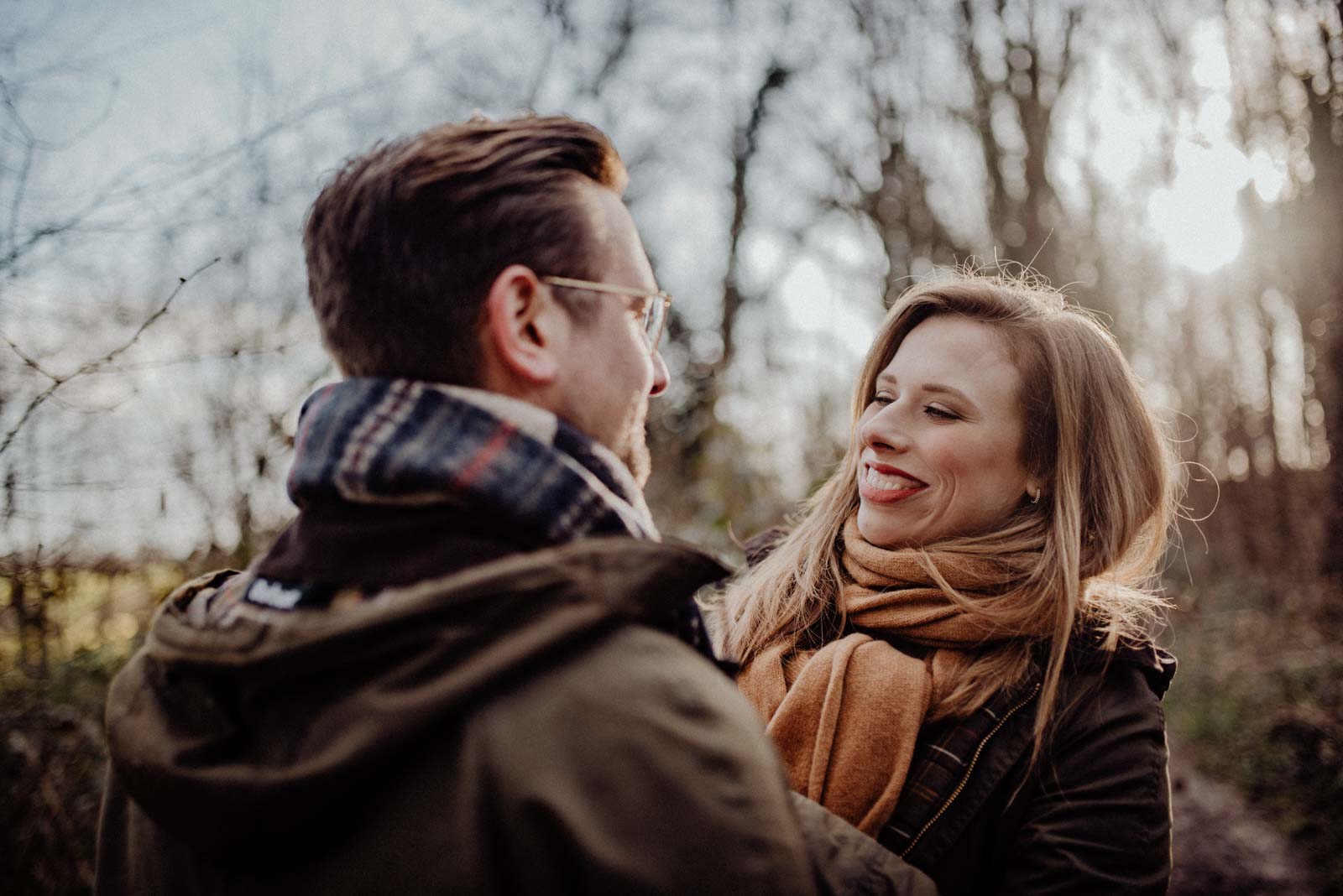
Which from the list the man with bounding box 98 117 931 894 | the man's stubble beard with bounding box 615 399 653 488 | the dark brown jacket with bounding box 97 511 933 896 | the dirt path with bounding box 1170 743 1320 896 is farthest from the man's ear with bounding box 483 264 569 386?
the dirt path with bounding box 1170 743 1320 896

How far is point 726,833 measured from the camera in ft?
2.83

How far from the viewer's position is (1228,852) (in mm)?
5020

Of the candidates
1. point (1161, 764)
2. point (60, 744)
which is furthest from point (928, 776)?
point (60, 744)

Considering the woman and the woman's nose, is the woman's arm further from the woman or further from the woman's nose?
the woman's nose

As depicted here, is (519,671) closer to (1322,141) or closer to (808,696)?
(808,696)

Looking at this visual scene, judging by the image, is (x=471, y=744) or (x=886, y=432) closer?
(x=471, y=744)

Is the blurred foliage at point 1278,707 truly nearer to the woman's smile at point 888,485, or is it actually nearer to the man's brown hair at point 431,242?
the woman's smile at point 888,485

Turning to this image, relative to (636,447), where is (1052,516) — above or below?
below

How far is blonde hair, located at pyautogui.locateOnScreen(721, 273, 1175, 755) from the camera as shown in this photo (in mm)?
1913

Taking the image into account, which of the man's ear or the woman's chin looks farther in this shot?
the woman's chin

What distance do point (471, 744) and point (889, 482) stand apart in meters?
1.52

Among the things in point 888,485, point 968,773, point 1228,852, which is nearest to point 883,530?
point 888,485

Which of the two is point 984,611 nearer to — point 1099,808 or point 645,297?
point 1099,808

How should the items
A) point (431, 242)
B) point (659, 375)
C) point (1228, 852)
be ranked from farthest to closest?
point (1228, 852) → point (659, 375) → point (431, 242)
